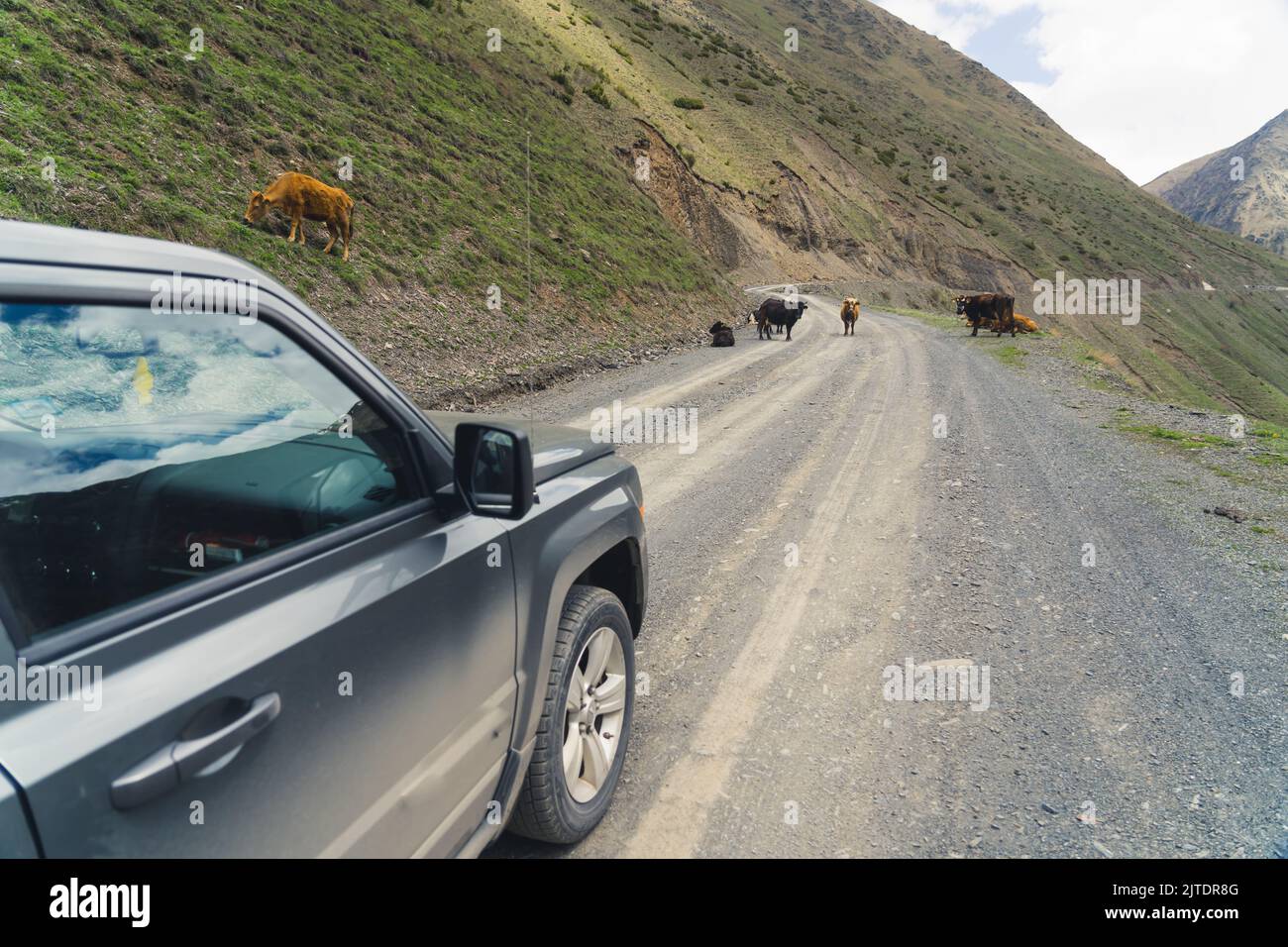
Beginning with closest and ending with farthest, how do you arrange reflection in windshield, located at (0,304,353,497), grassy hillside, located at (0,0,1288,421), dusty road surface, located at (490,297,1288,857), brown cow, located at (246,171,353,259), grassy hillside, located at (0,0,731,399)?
reflection in windshield, located at (0,304,353,497)
dusty road surface, located at (490,297,1288,857)
grassy hillside, located at (0,0,731,399)
grassy hillside, located at (0,0,1288,421)
brown cow, located at (246,171,353,259)

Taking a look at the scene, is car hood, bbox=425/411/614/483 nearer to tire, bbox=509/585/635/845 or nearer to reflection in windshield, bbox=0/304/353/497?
tire, bbox=509/585/635/845

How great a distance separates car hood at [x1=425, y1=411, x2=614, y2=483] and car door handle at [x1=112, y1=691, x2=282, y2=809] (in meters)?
1.26

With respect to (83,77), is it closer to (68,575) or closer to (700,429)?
(700,429)

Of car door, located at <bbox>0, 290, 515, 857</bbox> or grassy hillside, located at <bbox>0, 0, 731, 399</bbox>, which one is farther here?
grassy hillside, located at <bbox>0, 0, 731, 399</bbox>

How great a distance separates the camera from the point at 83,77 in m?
11.8

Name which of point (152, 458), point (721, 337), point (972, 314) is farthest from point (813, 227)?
point (152, 458)

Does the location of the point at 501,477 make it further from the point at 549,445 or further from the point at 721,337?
the point at 721,337

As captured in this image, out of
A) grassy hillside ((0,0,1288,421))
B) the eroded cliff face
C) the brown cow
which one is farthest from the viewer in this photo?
the eroded cliff face

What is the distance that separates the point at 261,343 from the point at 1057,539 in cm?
607

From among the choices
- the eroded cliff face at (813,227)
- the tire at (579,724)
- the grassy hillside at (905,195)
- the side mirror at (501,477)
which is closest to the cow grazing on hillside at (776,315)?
the grassy hillside at (905,195)

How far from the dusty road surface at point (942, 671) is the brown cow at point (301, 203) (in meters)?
8.31

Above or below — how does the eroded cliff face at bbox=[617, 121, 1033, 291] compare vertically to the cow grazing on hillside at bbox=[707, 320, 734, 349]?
above

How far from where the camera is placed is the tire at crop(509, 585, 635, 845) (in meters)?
2.50

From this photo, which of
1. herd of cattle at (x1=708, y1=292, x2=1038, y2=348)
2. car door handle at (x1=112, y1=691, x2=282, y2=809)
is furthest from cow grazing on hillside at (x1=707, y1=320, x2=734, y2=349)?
car door handle at (x1=112, y1=691, x2=282, y2=809)
